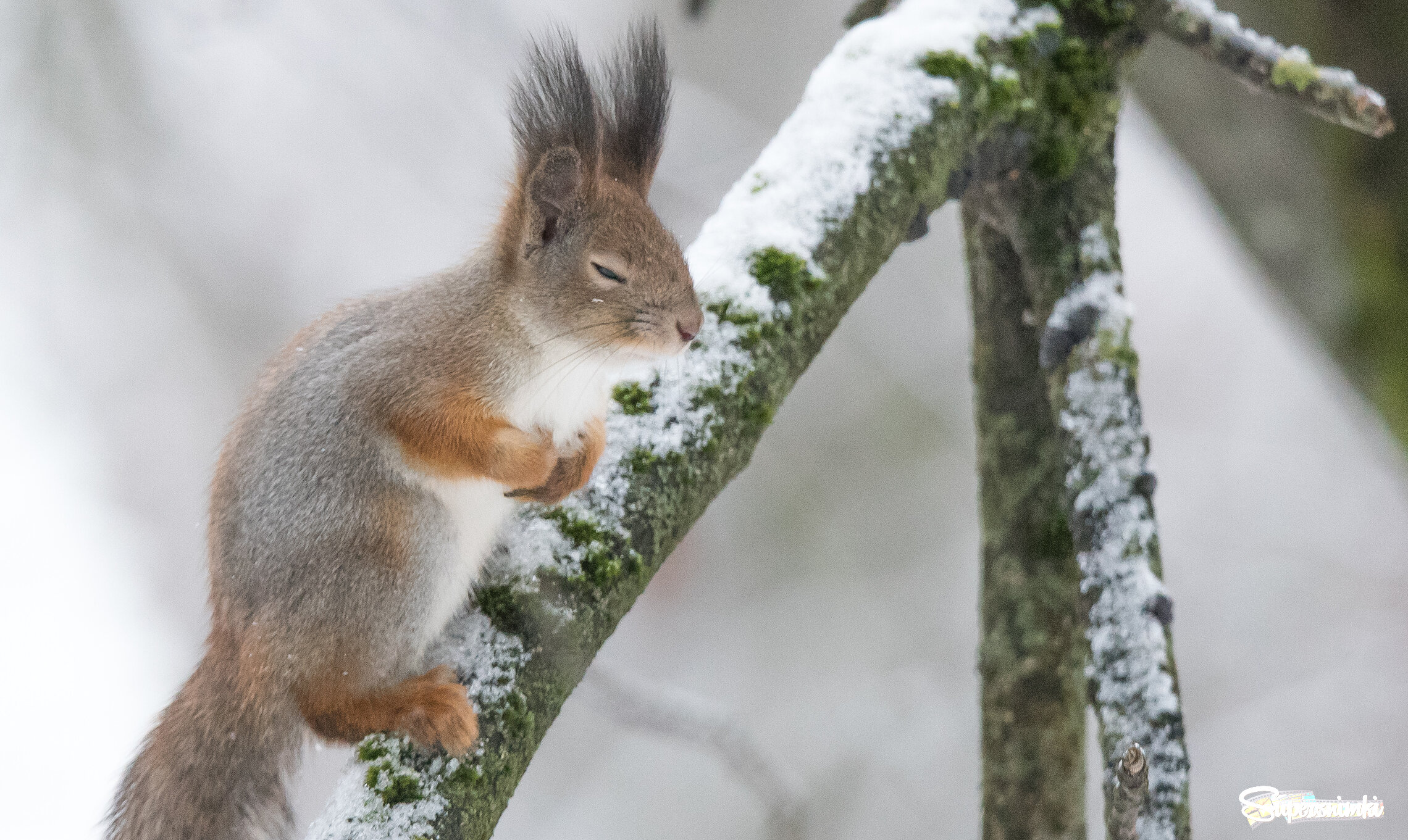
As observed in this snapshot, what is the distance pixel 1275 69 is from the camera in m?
1.42

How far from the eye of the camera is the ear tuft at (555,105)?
1.41 meters

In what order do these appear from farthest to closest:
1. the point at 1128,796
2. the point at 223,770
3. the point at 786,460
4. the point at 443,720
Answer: the point at 786,460
the point at 223,770
the point at 443,720
the point at 1128,796

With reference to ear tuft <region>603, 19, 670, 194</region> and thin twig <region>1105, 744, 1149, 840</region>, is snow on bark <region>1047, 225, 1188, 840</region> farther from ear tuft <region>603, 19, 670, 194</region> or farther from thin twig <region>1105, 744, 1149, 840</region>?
ear tuft <region>603, 19, 670, 194</region>

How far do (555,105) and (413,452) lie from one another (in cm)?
52

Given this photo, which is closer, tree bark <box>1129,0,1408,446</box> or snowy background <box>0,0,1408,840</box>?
tree bark <box>1129,0,1408,446</box>

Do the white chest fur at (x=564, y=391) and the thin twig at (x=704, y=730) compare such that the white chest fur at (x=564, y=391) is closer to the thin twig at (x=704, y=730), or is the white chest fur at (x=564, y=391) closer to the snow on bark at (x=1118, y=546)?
the thin twig at (x=704, y=730)

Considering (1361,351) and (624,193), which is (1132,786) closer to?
(624,193)

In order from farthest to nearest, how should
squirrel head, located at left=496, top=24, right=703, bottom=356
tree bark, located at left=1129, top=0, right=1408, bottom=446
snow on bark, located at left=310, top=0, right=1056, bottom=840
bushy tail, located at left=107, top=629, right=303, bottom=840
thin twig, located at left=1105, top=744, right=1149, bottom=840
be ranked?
tree bark, located at left=1129, top=0, right=1408, bottom=446 < squirrel head, located at left=496, top=24, right=703, bottom=356 < bushy tail, located at left=107, top=629, right=303, bottom=840 < snow on bark, located at left=310, top=0, right=1056, bottom=840 < thin twig, located at left=1105, top=744, right=1149, bottom=840

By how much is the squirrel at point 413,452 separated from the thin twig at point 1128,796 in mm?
633

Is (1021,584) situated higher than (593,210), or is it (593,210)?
(593,210)

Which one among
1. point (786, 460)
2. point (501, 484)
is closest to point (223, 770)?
point (501, 484)

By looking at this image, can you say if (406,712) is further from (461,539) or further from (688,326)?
(688,326)

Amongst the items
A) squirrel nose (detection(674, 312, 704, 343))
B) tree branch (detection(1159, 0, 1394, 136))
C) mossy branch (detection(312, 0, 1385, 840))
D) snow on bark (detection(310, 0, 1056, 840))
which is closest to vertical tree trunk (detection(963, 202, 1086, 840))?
mossy branch (detection(312, 0, 1385, 840))

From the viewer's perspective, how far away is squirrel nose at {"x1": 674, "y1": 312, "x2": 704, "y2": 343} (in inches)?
54.7
